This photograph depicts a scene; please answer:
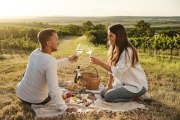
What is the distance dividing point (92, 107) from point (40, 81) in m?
1.17

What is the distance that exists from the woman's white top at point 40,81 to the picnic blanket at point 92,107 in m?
0.16

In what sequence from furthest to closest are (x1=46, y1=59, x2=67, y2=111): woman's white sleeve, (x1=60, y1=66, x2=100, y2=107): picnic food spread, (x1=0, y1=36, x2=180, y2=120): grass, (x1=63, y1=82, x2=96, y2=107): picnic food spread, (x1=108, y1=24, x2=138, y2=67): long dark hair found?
(x1=60, y1=66, x2=100, y2=107): picnic food spread → (x1=63, y1=82, x2=96, y2=107): picnic food spread → (x1=108, y1=24, x2=138, y2=67): long dark hair → (x1=0, y1=36, x2=180, y2=120): grass → (x1=46, y1=59, x2=67, y2=111): woman's white sleeve

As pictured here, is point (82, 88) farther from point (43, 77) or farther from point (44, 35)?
point (44, 35)

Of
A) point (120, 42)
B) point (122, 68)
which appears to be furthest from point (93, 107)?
point (120, 42)

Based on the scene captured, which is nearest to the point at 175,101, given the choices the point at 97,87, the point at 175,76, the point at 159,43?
the point at 97,87

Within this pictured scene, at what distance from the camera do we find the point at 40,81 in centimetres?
514

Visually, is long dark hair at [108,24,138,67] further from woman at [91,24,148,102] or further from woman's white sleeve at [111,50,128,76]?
woman's white sleeve at [111,50,128,76]

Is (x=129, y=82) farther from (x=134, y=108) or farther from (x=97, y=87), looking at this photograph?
(x=97, y=87)

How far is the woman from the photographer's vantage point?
5477mm

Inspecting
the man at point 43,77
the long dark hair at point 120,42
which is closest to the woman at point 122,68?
the long dark hair at point 120,42

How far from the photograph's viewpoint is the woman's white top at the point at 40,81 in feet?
15.9

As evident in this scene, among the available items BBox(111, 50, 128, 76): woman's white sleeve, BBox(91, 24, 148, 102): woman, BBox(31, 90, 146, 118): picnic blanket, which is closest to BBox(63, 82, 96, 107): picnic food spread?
BBox(31, 90, 146, 118): picnic blanket

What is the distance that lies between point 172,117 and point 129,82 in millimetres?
1055

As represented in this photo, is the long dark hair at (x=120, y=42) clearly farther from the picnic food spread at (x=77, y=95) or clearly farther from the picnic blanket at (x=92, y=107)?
the picnic food spread at (x=77, y=95)
